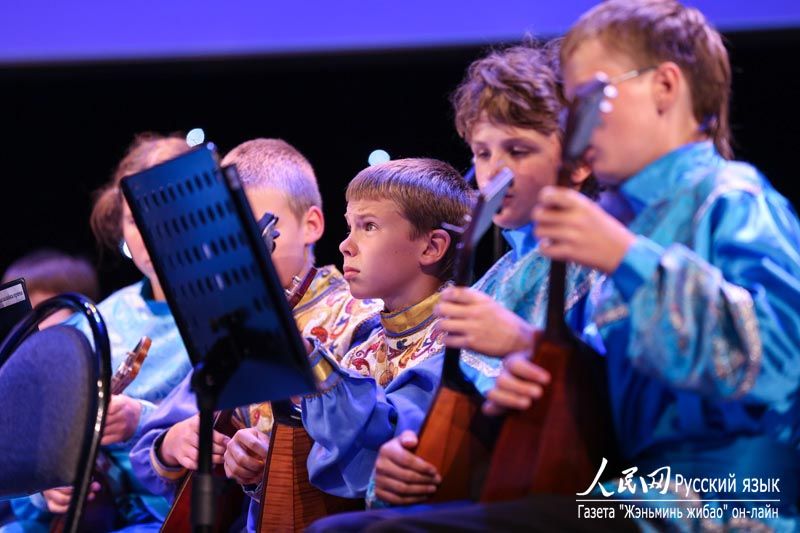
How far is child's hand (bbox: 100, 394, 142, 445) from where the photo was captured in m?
2.58

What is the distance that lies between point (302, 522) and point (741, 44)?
82.0 inches

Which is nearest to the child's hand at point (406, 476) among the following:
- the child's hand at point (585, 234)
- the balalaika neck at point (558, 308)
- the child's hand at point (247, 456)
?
the balalaika neck at point (558, 308)

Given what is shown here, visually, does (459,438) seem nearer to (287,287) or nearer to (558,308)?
(558,308)

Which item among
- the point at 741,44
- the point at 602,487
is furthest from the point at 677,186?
the point at 741,44

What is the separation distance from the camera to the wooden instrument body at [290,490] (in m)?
1.97

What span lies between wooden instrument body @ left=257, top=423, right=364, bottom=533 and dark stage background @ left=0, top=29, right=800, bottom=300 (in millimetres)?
1425

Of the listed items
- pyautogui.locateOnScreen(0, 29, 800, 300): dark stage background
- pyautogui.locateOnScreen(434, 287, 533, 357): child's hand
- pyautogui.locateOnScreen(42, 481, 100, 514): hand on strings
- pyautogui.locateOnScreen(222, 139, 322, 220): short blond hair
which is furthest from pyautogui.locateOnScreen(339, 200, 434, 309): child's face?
pyautogui.locateOnScreen(0, 29, 800, 300): dark stage background

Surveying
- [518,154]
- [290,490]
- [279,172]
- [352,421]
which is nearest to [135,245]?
[279,172]

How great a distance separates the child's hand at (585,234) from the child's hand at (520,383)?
0.54 ft

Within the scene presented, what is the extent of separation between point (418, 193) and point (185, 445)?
0.77 metres

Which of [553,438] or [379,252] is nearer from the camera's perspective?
[553,438]

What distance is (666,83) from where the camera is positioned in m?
1.51

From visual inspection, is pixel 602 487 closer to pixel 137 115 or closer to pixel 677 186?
pixel 677 186

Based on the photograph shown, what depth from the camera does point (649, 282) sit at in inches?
51.0
